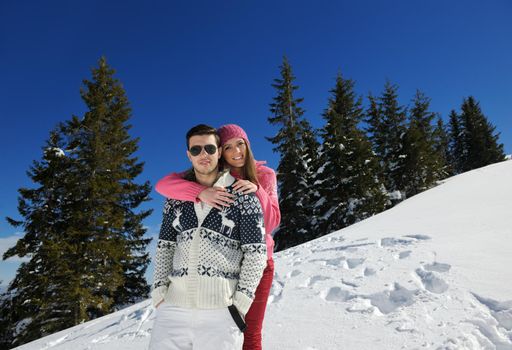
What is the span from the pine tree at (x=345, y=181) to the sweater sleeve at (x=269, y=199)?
1560 centimetres

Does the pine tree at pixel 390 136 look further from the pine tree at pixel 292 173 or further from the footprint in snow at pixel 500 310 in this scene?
the footprint in snow at pixel 500 310

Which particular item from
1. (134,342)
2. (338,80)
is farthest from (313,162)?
(134,342)

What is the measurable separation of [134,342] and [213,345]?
10.1ft

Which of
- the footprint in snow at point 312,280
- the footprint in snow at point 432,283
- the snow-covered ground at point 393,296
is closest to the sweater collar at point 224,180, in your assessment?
the snow-covered ground at point 393,296

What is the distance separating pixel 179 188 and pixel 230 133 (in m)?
0.65

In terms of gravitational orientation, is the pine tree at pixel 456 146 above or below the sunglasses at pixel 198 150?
above

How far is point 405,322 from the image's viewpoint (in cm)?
328

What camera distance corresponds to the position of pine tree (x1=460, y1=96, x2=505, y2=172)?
35062 millimetres

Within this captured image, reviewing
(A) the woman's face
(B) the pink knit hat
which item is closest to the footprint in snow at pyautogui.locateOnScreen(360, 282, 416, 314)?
(A) the woman's face

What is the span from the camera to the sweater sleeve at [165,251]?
6.84 ft

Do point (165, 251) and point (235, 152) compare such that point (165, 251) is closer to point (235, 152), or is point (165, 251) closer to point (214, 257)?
point (214, 257)

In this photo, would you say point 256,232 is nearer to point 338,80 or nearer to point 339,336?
point 339,336

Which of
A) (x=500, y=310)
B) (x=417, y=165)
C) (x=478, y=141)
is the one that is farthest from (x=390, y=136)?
(x=500, y=310)

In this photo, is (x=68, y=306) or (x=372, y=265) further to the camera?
(x=68, y=306)
